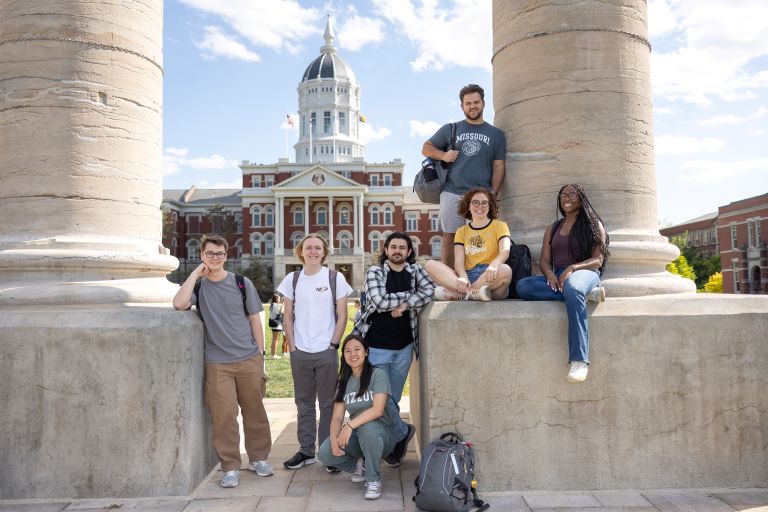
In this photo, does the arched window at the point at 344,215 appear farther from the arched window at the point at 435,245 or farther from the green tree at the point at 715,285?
the green tree at the point at 715,285

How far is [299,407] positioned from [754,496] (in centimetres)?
366

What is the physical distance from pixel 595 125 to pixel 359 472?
3631 millimetres

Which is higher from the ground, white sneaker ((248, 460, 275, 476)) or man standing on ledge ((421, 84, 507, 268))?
man standing on ledge ((421, 84, 507, 268))

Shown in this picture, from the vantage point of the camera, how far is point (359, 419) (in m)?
4.79

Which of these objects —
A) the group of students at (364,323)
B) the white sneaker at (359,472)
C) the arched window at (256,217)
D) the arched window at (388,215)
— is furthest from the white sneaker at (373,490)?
the arched window at (256,217)

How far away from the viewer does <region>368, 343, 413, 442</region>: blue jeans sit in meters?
5.13

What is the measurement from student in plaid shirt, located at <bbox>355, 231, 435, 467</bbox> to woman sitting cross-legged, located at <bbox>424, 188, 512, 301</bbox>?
0.74 feet

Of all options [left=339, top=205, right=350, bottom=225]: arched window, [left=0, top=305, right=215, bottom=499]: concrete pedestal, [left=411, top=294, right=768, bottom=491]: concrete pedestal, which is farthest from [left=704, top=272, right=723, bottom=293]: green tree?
[left=0, top=305, right=215, bottom=499]: concrete pedestal

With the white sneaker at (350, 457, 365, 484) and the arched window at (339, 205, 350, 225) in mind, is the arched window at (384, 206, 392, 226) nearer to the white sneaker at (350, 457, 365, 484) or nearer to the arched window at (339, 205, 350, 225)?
the arched window at (339, 205, 350, 225)

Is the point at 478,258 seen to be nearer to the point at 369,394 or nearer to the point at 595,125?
the point at 369,394

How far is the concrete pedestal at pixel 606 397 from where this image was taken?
4.66 m

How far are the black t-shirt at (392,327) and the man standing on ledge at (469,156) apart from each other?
0.67m

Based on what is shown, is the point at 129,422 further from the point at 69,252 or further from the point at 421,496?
the point at 421,496

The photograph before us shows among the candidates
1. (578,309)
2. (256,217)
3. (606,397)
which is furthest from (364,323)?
(256,217)
